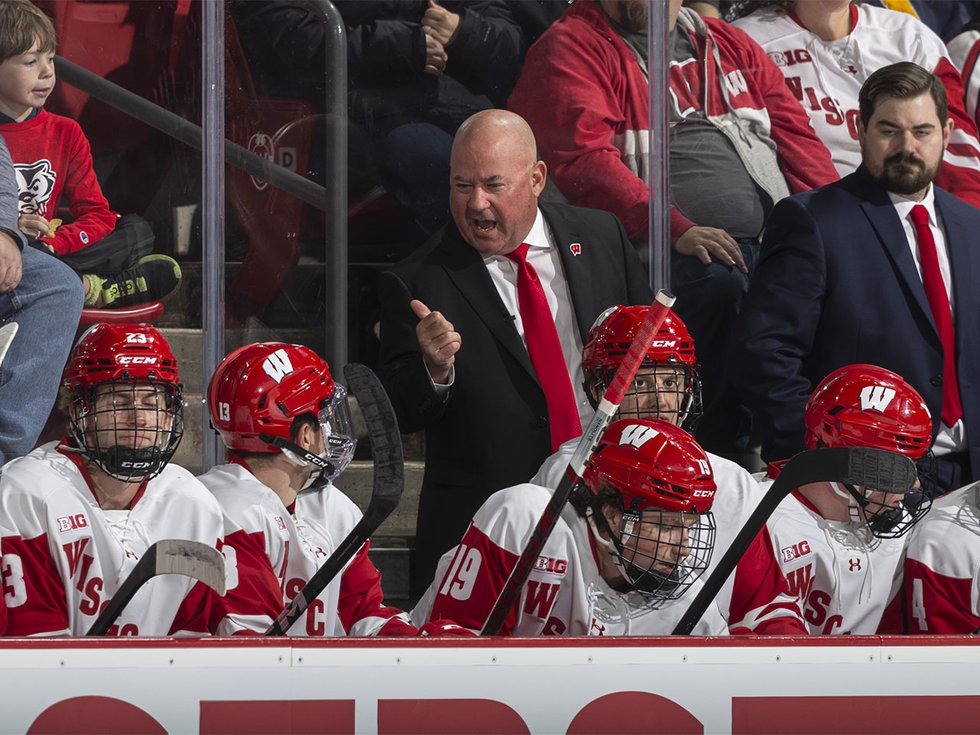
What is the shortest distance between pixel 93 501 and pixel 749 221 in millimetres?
2180

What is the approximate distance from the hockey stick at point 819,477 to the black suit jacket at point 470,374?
3.99 feet

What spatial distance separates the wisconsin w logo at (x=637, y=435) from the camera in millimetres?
2931

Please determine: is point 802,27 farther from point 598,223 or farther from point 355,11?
point 355,11

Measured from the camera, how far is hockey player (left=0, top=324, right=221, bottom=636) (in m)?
2.96

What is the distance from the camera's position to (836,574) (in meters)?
3.34

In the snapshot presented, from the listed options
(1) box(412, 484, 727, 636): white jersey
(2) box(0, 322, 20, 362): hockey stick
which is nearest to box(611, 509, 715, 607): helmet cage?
(1) box(412, 484, 727, 636): white jersey

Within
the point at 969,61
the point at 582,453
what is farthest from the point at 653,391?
the point at 969,61

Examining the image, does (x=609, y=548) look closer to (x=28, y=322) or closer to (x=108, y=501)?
(x=108, y=501)

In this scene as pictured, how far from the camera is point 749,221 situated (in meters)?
4.39

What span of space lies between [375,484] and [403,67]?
1971 millimetres

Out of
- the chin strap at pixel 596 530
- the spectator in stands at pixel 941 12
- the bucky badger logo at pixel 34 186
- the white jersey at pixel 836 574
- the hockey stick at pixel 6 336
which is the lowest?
the white jersey at pixel 836 574

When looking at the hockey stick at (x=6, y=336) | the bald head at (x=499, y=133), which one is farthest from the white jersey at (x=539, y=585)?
the bald head at (x=499, y=133)

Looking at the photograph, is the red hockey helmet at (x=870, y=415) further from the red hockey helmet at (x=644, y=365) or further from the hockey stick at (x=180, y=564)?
the hockey stick at (x=180, y=564)

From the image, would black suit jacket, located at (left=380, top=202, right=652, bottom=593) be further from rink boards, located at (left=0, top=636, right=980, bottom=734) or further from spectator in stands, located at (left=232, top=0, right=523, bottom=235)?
rink boards, located at (left=0, top=636, right=980, bottom=734)
